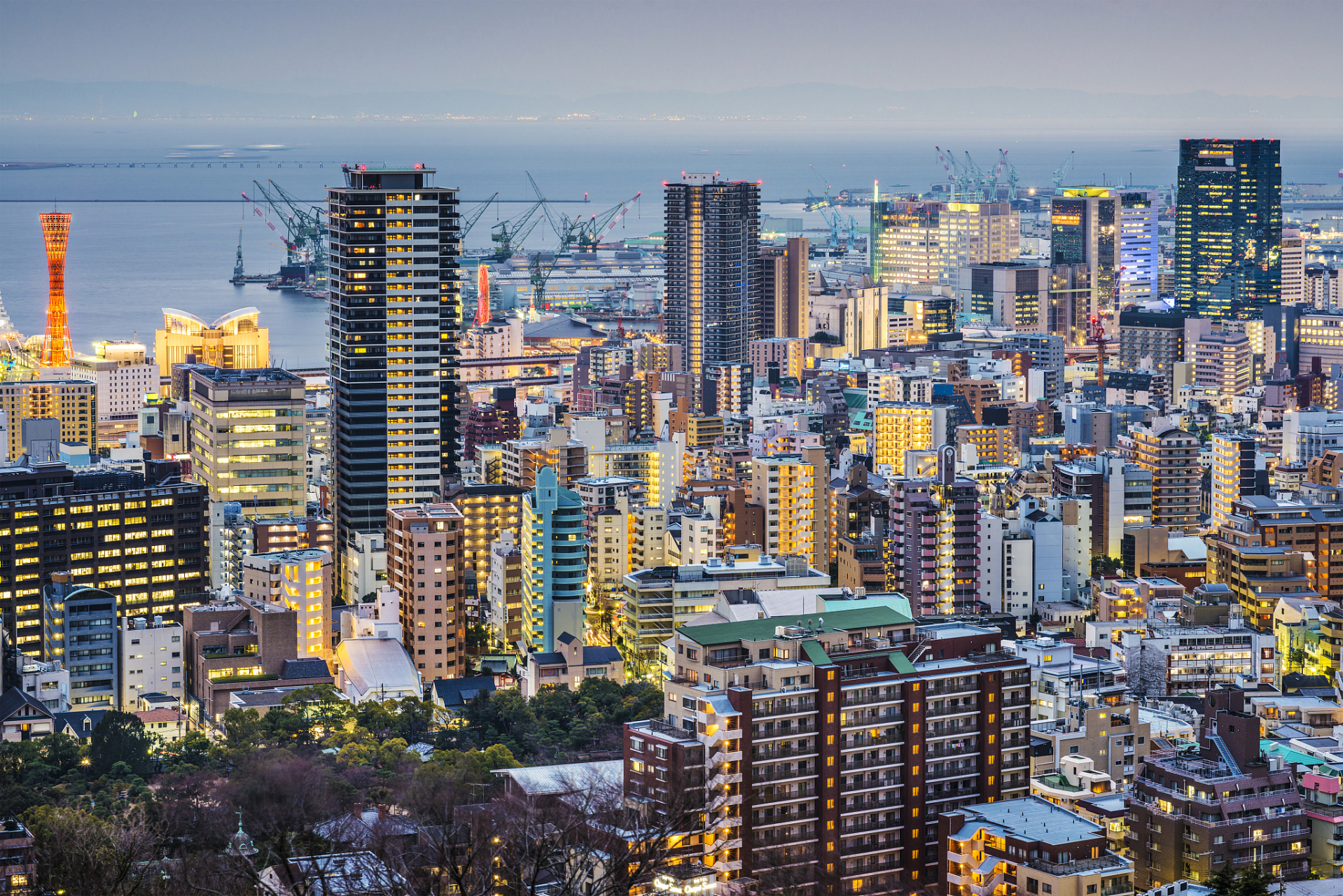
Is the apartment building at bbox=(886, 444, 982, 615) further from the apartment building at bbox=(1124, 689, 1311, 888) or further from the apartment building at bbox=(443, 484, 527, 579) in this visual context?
the apartment building at bbox=(1124, 689, 1311, 888)

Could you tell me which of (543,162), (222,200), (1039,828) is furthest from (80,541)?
(543,162)

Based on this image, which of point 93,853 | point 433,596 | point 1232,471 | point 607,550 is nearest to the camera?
point 93,853

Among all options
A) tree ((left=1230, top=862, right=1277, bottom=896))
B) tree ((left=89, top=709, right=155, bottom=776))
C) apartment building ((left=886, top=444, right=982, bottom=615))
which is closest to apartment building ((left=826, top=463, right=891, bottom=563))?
apartment building ((left=886, top=444, right=982, bottom=615))

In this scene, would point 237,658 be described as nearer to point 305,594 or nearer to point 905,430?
point 305,594

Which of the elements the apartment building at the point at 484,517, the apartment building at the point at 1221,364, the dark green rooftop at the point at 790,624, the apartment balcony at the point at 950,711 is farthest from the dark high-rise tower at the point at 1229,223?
the apartment balcony at the point at 950,711

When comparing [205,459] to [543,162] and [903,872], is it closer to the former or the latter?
[903,872]

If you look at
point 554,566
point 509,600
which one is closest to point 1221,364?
point 509,600
